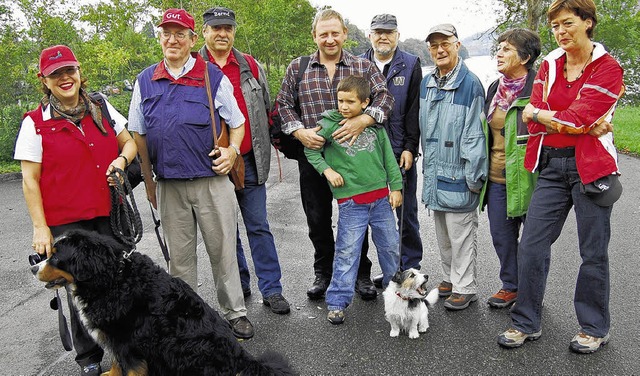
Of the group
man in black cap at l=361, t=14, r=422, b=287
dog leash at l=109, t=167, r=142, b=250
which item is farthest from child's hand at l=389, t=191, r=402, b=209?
dog leash at l=109, t=167, r=142, b=250

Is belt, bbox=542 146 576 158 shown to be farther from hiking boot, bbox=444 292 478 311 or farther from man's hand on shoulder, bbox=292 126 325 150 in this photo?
man's hand on shoulder, bbox=292 126 325 150

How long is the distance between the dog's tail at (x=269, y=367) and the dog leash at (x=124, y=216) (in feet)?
4.05

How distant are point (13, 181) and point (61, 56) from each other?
986cm

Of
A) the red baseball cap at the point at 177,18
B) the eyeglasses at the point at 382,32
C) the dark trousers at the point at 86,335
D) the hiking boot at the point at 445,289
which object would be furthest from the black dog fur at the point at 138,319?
the eyeglasses at the point at 382,32

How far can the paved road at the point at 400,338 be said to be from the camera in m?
3.43

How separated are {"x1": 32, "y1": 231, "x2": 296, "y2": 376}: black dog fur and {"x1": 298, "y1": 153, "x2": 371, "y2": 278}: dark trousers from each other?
1818mm

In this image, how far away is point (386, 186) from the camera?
416 centimetres

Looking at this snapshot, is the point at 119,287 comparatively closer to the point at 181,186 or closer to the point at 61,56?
the point at 181,186

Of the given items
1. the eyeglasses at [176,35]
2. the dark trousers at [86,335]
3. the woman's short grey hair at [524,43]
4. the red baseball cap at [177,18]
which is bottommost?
the dark trousers at [86,335]

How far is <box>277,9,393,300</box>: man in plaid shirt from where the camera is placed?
4.07 meters

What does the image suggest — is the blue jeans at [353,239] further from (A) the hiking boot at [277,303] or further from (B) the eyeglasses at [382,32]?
(B) the eyeglasses at [382,32]

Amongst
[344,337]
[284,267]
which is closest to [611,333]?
[344,337]

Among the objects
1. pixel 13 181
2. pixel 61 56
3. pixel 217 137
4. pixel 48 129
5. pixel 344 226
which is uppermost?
pixel 61 56

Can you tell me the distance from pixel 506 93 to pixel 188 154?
259 cm
